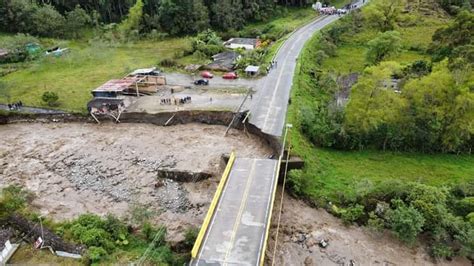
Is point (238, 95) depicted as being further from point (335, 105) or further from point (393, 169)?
point (393, 169)

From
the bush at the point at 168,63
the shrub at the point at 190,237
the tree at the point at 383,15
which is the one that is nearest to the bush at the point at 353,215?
the shrub at the point at 190,237

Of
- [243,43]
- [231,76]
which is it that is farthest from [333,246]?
[243,43]

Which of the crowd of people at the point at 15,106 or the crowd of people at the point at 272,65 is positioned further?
the crowd of people at the point at 272,65

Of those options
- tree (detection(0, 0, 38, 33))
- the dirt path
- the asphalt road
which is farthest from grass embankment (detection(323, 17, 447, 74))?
tree (detection(0, 0, 38, 33))

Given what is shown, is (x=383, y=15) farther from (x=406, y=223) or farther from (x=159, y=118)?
(x=406, y=223)

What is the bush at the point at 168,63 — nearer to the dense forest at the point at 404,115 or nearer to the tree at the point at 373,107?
the dense forest at the point at 404,115

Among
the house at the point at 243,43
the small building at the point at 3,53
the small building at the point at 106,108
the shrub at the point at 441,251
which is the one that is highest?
the small building at the point at 3,53

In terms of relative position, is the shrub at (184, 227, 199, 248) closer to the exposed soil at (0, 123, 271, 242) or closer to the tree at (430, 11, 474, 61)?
the exposed soil at (0, 123, 271, 242)
